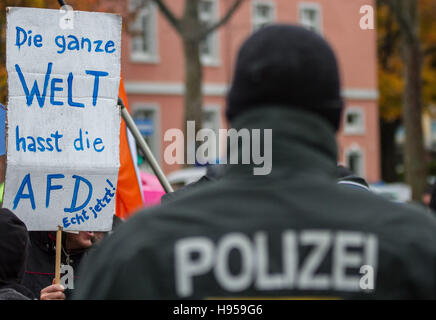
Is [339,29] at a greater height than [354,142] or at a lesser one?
greater

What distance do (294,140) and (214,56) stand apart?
24921 millimetres

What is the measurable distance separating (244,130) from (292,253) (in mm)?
259

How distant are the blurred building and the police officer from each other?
64.8ft

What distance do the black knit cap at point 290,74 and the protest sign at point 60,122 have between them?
6.63 feet

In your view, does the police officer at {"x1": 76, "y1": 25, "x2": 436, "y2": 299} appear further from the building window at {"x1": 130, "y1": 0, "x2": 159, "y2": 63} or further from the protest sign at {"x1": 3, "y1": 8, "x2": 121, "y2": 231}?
the building window at {"x1": 130, "y1": 0, "x2": 159, "y2": 63}

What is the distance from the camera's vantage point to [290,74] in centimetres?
153

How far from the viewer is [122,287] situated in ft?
4.78

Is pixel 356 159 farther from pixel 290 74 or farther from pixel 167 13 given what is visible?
pixel 290 74

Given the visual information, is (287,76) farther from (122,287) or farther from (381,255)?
(122,287)

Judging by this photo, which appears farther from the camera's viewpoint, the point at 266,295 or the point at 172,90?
the point at 172,90

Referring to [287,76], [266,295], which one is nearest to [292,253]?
[266,295]

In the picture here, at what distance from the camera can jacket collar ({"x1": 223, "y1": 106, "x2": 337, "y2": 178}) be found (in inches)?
59.2

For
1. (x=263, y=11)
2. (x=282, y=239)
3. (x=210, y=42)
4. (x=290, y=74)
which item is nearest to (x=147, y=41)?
(x=210, y=42)

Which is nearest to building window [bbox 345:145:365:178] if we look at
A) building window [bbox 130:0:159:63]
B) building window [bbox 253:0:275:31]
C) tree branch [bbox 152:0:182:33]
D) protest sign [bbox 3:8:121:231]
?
building window [bbox 253:0:275:31]
